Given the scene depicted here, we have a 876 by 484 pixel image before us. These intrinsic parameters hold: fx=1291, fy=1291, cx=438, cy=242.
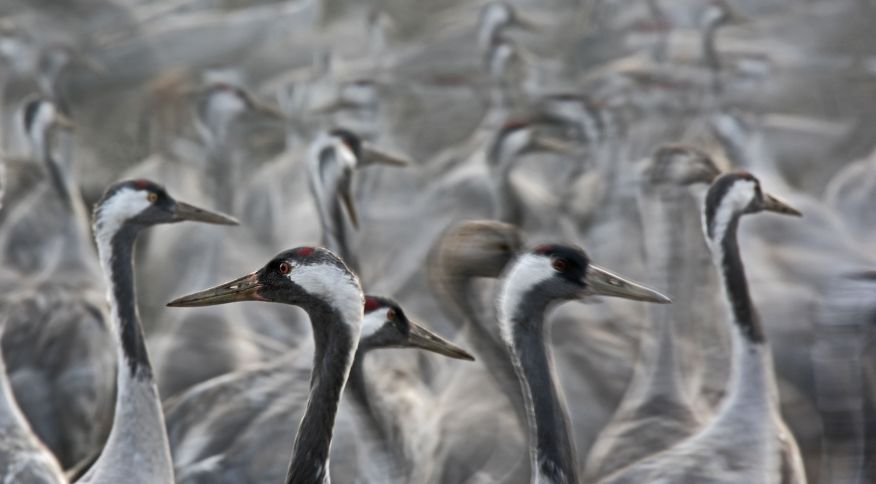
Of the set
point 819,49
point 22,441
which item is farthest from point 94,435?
point 819,49

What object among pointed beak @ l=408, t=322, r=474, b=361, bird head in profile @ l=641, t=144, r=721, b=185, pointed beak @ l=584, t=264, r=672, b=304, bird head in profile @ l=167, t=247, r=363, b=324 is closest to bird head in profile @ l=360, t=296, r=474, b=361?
pointed beak @ l=408, t=322, r=474, b=361

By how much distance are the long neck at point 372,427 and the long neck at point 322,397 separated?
2.14 feet

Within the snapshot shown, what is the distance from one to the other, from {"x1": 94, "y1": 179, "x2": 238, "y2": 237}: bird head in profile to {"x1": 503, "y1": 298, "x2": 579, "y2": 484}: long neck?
1.08 metres

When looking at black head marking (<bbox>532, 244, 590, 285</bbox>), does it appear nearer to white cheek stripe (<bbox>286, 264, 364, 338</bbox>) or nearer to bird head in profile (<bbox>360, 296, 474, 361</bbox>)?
bird head in profile (<bbox>360, 296, 474, 361</bbox>)

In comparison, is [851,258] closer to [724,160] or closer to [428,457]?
[724,160]

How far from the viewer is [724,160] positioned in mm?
5652

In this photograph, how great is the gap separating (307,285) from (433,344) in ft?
2.18

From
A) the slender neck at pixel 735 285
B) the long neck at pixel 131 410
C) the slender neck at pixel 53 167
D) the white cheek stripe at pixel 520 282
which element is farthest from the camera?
the slender neck at pixel 53 167

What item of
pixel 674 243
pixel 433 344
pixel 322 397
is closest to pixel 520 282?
pixel 433 344

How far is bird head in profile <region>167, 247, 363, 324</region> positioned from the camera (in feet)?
8.99

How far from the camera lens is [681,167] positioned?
4.47 m

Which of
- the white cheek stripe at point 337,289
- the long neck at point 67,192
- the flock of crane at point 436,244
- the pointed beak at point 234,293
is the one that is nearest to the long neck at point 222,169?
the flock of crane at point 436,244

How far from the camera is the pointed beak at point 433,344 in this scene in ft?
10.8

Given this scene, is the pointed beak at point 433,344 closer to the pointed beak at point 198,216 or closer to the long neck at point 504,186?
the pointed beak at point 198,216
